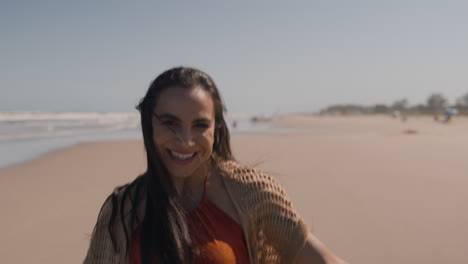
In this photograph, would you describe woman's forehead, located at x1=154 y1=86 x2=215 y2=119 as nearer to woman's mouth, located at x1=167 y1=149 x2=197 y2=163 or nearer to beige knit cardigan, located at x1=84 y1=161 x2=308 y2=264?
woman's mouth, located at x1=167 y1=149 x2=197 y2=163

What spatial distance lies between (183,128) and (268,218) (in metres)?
0.64

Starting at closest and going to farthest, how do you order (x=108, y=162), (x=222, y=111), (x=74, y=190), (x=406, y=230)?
(x=222, y=111)
(x=406, y=230)
(x=74, y=190)
(x=108, y=162)

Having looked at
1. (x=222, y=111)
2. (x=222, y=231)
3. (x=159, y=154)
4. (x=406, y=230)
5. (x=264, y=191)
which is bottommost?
(x=406, y=230)

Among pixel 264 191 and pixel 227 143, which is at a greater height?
pixel 227 143

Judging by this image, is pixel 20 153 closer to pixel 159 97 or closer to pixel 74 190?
pixel 74 190

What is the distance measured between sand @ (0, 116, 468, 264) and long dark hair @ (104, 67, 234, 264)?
7.13 ft

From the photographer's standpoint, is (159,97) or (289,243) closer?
(159,97)

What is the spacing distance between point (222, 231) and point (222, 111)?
2.14 feet

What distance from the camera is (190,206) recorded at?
6.21 ft

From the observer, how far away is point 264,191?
196 cm

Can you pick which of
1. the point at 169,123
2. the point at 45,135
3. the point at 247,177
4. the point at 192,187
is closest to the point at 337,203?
the point at 247,177

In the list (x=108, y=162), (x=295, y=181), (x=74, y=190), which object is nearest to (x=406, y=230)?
(x=295, y=181)

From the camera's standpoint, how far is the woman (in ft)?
5.70

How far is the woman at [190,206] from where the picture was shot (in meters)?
1.74
